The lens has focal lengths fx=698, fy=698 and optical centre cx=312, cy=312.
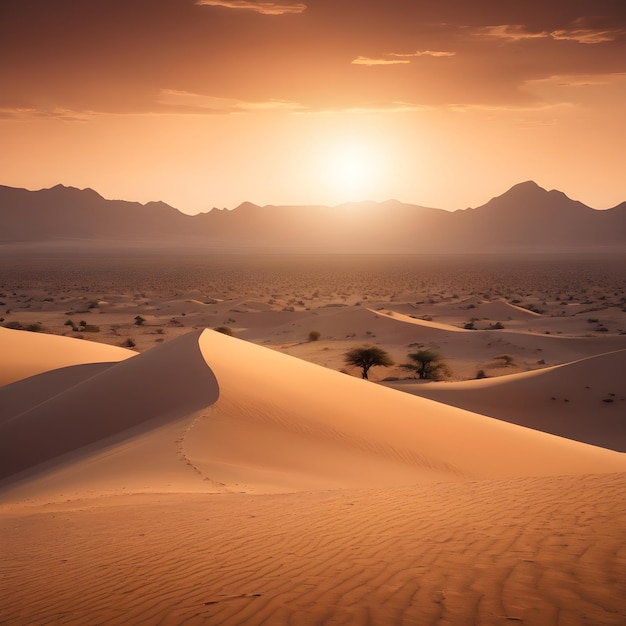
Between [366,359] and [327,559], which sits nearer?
[327,559]

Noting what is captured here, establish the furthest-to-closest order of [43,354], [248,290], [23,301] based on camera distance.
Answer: [248,290], [23,301], [43,354]

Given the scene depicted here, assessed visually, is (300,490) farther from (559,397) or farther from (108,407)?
(559,397)

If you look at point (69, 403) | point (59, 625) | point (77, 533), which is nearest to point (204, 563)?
point (59, 625)

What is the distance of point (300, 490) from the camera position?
32.5 feet

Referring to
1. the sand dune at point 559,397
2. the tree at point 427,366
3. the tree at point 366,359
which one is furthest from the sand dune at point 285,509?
the tree at point 427,366

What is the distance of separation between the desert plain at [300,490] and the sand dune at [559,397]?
8cm

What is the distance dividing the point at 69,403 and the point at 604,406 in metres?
17.1

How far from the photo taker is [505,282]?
271 feet

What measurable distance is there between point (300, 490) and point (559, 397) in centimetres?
1640

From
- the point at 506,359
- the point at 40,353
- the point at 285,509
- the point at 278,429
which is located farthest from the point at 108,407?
the point at 506,359

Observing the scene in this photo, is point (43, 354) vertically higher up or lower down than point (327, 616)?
lower down

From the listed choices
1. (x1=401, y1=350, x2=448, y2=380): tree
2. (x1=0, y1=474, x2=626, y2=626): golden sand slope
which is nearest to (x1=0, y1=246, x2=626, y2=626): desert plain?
(x1=0, y1=474, x2=626, y2=626): golden sand slope

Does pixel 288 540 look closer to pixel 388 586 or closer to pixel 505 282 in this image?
pixel 388 586

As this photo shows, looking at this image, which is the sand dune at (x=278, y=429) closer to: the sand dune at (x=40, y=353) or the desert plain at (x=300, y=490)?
the desert plain at (x=300, y=490)
